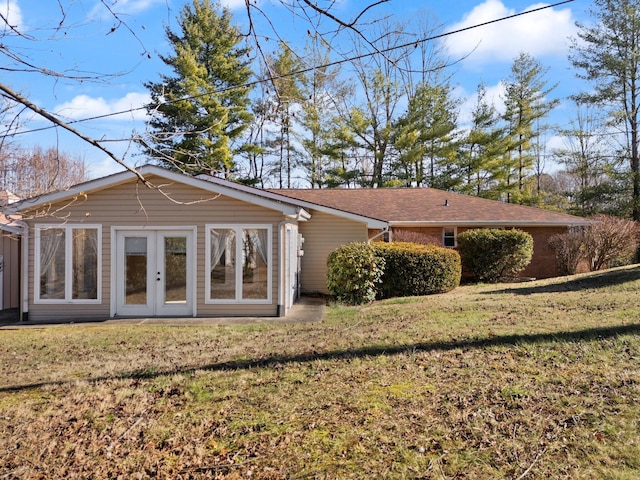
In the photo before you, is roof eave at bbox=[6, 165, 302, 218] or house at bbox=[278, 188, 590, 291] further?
house at bbox=[278, 188, 590, 291]

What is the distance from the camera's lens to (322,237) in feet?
48.7

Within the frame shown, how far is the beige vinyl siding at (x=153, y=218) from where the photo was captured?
10508mm

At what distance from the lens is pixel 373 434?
385 cm

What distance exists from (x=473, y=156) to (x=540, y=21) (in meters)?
25.0

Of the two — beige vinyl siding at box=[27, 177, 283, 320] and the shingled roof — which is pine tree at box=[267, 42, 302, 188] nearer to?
beige vinyl siding at box=[27, 177, 283, 320]

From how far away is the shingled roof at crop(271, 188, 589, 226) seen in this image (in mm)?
17672

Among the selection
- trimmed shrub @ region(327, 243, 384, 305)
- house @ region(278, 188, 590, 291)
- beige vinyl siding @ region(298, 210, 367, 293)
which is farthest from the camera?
house @ region(278, 188, 590, 291)

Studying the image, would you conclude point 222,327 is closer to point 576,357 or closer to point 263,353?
point 263,353

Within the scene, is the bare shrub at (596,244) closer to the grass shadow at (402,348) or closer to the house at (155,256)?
the grass shadow at (402,348)

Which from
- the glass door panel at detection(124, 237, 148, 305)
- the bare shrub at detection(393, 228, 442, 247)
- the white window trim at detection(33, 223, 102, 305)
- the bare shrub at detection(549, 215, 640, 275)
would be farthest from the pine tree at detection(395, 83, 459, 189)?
the white window trim at detection(33, 223, 102, 305)

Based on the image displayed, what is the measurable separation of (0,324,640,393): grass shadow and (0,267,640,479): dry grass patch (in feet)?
0.10

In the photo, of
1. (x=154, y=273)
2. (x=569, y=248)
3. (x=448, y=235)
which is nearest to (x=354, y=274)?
(x=154, y=273)

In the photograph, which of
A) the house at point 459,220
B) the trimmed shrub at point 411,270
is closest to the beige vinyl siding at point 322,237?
the trimmed shrub at point 411,270

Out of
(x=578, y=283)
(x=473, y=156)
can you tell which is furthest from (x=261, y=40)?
(x=473, y=156)
